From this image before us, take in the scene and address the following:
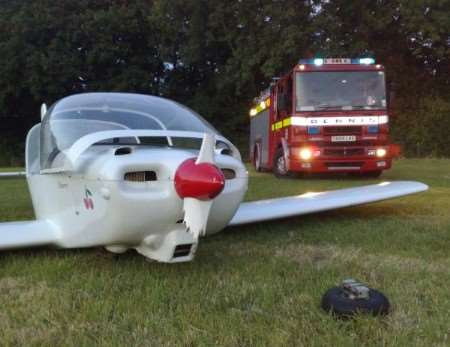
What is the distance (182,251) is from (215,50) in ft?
79.9

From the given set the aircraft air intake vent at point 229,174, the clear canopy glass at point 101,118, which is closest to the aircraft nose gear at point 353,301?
the aircraft air intake vent at point 229,174

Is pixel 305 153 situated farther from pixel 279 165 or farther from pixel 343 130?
pixel 279 165

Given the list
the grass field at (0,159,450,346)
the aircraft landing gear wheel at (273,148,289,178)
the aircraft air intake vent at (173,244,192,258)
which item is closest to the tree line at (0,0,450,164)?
the aircraft landing gear wheel at (273,148,289,178)

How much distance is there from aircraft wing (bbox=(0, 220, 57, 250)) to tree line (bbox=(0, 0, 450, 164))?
18262mm

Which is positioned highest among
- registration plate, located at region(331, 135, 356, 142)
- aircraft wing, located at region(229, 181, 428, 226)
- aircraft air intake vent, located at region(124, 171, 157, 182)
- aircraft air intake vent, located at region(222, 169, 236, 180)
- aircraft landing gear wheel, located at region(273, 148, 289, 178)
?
aircraft air intake vent, located at region(124, 171, 157, 182)

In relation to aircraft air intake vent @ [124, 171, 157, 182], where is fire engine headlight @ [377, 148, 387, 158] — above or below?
below

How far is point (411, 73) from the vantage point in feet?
77.6

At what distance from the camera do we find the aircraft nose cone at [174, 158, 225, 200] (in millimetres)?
2582

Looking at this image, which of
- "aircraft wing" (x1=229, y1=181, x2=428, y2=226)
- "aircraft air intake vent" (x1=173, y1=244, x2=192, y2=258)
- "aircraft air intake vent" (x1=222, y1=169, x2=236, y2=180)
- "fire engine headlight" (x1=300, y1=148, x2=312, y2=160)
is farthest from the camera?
"fire engine headlight" (x1=300, y1=148, x2=312, y2=160)

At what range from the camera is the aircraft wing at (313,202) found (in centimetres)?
461

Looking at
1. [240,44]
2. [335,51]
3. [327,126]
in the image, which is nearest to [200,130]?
[327,126]

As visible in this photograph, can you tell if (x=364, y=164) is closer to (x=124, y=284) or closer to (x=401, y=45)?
(x=124, y=284)

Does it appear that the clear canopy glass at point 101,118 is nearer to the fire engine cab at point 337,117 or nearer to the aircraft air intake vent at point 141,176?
the aircraft air intake vent at point 141,176

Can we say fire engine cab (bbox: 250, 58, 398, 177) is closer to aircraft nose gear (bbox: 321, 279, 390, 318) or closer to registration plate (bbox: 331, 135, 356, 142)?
registration plate (bbox: 331, 135, 356, 142)
